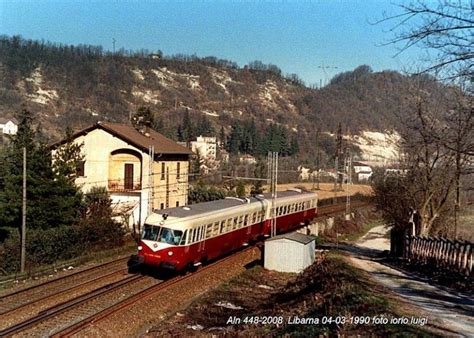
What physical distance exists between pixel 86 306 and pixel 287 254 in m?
10.8

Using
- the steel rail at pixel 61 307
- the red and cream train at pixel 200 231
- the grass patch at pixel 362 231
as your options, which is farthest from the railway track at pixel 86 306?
the grass patch at pixel 362 231

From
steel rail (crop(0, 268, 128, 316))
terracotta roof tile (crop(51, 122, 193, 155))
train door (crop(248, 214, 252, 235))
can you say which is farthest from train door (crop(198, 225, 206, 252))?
terracotta roof tile (crop(51, 122, 193, 155))

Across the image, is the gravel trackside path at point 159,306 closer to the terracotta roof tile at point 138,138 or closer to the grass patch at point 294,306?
the grass patch at point 294,306

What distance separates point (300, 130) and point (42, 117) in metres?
87.7

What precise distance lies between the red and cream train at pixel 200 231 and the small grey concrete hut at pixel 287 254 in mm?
2277

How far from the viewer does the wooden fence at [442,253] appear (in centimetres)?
1880

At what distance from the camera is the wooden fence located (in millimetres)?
18797

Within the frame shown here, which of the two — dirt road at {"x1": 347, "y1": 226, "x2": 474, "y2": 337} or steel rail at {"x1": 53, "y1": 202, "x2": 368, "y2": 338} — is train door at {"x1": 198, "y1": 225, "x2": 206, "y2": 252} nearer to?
A: steel rail at {"x1": 53, "y1": 202, "x2": 368, "y2": 338}

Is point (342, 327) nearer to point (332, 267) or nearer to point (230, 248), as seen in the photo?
point (332, 267)

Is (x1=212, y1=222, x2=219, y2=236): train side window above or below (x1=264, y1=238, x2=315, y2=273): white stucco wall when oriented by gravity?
above

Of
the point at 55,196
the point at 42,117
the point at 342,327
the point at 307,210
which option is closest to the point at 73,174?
the point at 55,196

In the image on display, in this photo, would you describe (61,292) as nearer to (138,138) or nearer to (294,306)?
(294,306)

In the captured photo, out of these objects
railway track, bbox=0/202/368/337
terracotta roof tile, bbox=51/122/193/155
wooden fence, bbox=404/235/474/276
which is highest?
terracotta roof tile, bbox=51/122/193/155

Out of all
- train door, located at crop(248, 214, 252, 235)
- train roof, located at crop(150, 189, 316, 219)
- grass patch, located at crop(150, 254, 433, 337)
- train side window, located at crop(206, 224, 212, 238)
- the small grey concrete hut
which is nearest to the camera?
grass patch, located at crop(150, 254, 433, 337)
